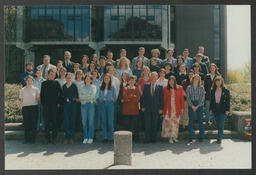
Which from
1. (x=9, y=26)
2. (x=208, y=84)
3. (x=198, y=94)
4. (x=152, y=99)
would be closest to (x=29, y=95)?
(x=152, y=99)

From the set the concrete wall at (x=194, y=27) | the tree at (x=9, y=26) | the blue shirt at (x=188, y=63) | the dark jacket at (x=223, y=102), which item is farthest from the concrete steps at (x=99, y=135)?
the concrete wall at (x=194, y=27)

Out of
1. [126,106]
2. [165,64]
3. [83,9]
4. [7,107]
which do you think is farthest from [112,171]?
[83,9]

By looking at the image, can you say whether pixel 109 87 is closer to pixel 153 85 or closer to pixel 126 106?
pixel 126 106

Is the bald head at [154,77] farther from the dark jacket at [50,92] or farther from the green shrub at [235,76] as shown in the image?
the green shrub at [235,76]

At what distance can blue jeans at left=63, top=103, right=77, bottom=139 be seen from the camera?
335 inches

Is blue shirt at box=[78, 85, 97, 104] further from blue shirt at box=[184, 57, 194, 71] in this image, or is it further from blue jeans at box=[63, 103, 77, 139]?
blue shirt at box=[184, 57, 194, 71]

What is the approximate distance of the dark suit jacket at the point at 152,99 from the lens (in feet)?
27.8

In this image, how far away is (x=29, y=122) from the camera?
8539mm

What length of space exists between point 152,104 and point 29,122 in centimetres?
364

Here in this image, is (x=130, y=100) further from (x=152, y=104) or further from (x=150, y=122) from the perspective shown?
(x=150, y=122)

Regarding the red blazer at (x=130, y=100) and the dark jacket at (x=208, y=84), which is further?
the dark jacket at (x=208, y=84)

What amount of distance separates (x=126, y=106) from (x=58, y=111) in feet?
6.78

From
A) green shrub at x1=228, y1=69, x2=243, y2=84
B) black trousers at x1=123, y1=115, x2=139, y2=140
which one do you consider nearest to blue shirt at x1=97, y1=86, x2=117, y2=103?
black trousers at x1=123, y1=115, x2=139, y2=140

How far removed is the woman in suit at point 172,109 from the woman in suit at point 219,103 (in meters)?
1.01
